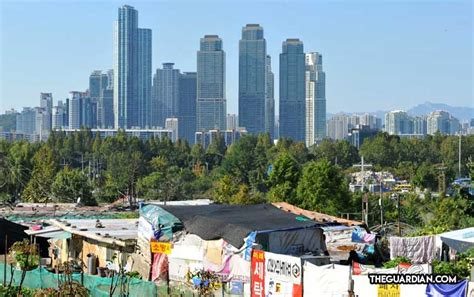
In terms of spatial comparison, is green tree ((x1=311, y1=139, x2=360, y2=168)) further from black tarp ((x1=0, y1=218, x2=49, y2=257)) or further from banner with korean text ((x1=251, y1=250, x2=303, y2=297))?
banner with korean text ((x1=251, y1=250, x2=303, y2=297))

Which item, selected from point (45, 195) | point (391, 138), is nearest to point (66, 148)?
point (391, 138)

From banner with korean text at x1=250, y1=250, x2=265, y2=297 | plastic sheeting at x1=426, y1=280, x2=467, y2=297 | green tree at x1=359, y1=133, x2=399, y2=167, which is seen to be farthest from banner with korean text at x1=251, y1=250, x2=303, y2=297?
green tree at x1=359, y1=133, x2=399, y2=167

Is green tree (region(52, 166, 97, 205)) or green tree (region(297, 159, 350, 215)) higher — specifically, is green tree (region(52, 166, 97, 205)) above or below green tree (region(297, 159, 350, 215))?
below

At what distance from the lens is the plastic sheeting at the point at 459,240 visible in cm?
1775

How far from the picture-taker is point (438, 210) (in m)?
Answer: 42.5

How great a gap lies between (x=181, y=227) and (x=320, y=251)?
255 centimetres

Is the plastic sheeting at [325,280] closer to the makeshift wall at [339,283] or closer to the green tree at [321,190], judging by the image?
the makeshift wall at [339,283]

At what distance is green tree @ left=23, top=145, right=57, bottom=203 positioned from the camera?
56531mm

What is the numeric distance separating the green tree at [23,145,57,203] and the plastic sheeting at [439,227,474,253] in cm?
3492

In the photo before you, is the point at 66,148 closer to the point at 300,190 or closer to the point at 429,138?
the point at 429,138

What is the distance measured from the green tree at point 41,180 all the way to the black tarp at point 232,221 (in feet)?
109

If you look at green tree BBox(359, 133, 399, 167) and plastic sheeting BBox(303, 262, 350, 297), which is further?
green tree BBox(359, 133, 399, 167)
